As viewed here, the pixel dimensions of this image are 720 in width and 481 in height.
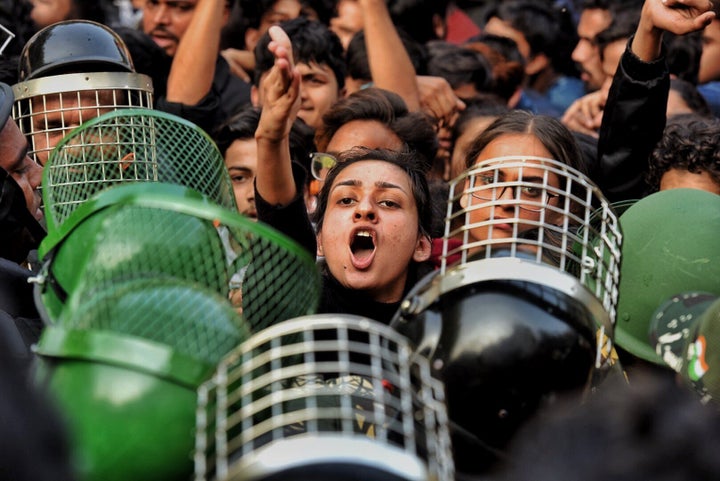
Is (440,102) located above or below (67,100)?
below

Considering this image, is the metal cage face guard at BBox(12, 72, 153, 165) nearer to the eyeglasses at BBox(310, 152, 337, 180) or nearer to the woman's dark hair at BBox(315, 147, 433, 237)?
the woman's dark hair at BBox(315, 147, 433, 237)

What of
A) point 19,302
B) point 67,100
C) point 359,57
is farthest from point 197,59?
point 19,302

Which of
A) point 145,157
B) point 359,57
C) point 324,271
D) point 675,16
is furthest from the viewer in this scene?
point 359,57

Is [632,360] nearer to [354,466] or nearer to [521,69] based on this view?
[354,466]

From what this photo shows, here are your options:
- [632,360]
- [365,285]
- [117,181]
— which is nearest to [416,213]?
[365,285]

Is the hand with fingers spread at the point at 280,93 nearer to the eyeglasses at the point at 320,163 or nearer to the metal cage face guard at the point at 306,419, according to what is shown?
the metal cage face guard at the point at 306,419

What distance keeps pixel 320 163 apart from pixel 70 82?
133cm

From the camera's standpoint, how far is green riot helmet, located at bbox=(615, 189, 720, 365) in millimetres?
3367

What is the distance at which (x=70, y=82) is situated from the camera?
12.8 ft

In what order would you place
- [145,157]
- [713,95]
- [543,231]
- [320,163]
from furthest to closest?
[713,95] → [320,163] → [145,157] → [543,231]

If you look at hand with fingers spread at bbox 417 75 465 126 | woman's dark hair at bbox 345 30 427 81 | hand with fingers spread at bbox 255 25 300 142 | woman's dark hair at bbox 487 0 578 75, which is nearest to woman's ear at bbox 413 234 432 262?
hand with fingers spread at bbox 255 25 300 142

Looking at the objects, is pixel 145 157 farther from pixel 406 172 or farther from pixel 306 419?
pixel 306 419

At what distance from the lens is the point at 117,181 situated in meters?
3.38

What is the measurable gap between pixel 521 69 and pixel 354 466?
5413 millimetres
